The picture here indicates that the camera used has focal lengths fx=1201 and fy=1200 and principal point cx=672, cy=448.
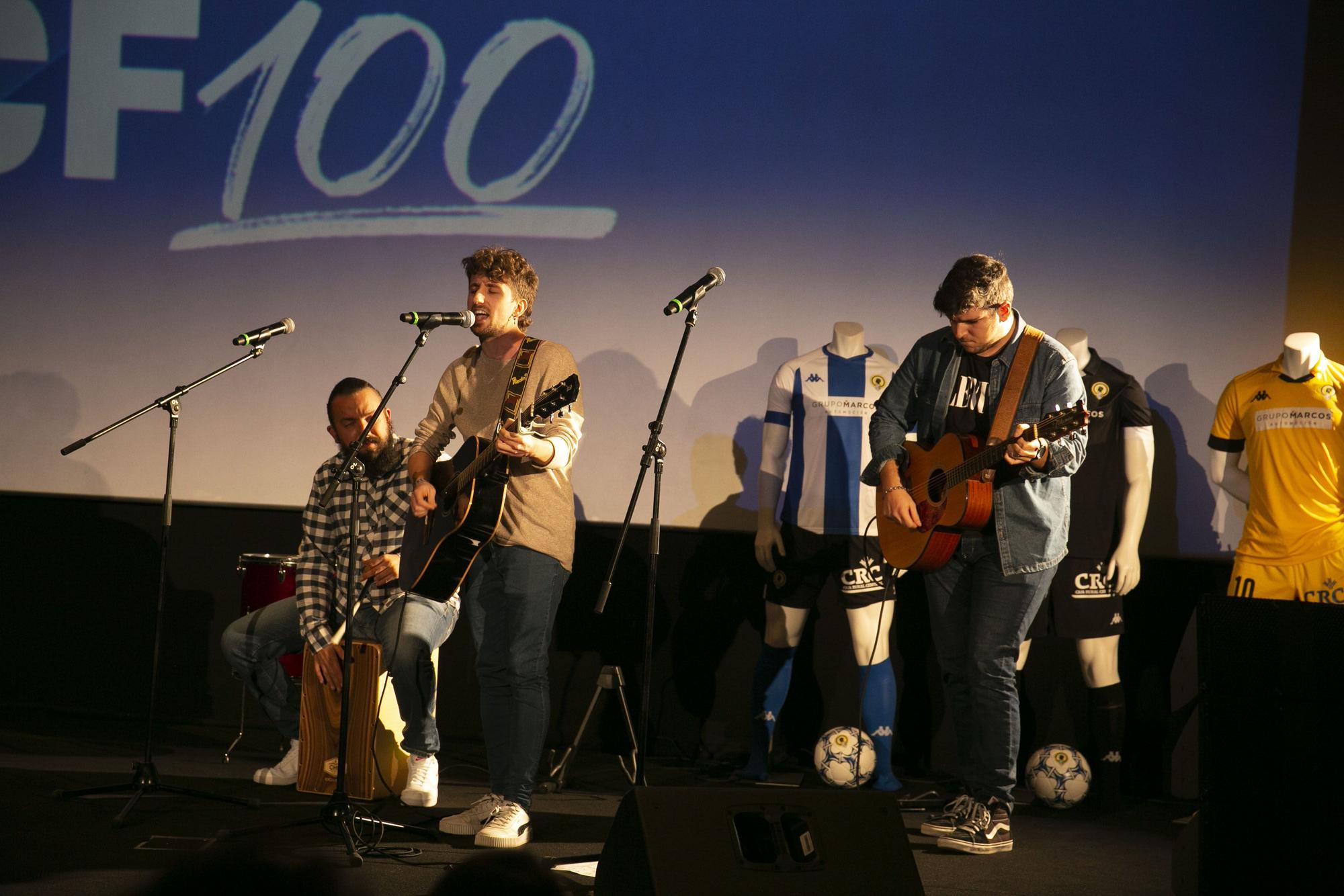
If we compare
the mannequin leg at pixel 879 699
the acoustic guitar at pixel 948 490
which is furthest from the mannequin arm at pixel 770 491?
the acoustic guitar at pixel 948 490

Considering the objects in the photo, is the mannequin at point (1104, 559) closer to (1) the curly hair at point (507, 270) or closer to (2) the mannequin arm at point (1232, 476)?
(2) the mannequin arm at point (1232, 476)

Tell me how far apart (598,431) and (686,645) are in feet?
3.44

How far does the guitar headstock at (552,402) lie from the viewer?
348 centimetres

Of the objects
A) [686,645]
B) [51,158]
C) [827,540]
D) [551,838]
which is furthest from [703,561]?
[51,158]

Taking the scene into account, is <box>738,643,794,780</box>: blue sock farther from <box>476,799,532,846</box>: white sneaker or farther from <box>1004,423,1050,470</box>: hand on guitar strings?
<box>1004,423,1050,470</box>: hand on guitar strings

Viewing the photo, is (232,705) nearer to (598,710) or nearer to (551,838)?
(598,710)

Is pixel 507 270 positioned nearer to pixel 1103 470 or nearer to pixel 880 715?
pixel 880 715

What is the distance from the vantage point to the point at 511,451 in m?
3.37

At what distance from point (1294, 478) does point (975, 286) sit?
5.57 feet

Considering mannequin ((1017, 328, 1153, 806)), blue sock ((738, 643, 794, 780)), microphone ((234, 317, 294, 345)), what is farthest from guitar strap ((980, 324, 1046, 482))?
microphone ((234, 317, 294, 345))

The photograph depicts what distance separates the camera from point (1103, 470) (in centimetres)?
478

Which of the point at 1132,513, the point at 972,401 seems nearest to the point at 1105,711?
the point at 1132,513

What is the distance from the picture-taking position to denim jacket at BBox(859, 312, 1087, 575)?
3.64m

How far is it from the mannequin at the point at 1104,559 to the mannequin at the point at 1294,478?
388 mm
